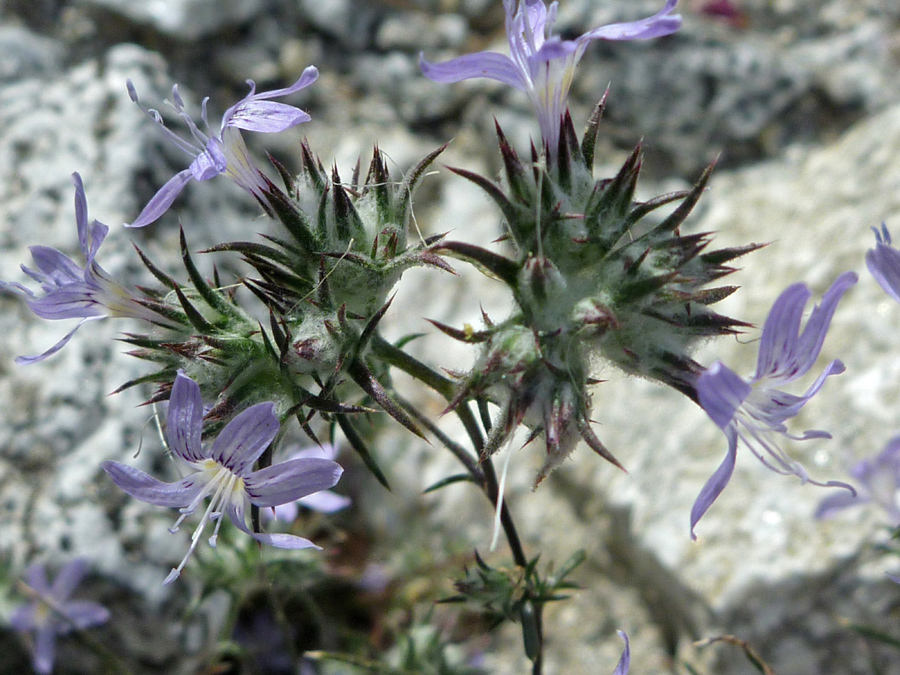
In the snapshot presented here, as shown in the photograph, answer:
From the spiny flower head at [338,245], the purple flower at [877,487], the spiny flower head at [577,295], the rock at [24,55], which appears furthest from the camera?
the rock at [24,55]

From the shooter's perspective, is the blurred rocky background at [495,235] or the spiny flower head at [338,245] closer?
the spiny flower head at [338,245]

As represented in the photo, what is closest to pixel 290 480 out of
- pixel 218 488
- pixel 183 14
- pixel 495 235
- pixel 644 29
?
pixel 218 488

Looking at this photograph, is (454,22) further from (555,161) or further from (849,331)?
(555,161)

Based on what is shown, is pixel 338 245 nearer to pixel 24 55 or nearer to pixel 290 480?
pixel 290 480

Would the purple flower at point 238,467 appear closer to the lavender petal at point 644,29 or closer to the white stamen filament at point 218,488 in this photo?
the white stamen filament at point 218,488

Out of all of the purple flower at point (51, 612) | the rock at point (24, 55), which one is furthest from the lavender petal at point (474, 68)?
the rock at point (24, 55)

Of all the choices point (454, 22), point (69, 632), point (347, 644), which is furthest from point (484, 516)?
point (454, 22)

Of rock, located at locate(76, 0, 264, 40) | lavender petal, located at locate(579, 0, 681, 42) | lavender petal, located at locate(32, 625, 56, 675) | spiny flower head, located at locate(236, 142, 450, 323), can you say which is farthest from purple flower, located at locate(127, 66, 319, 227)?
rock, located at locate(76, 0, 264, 40)
